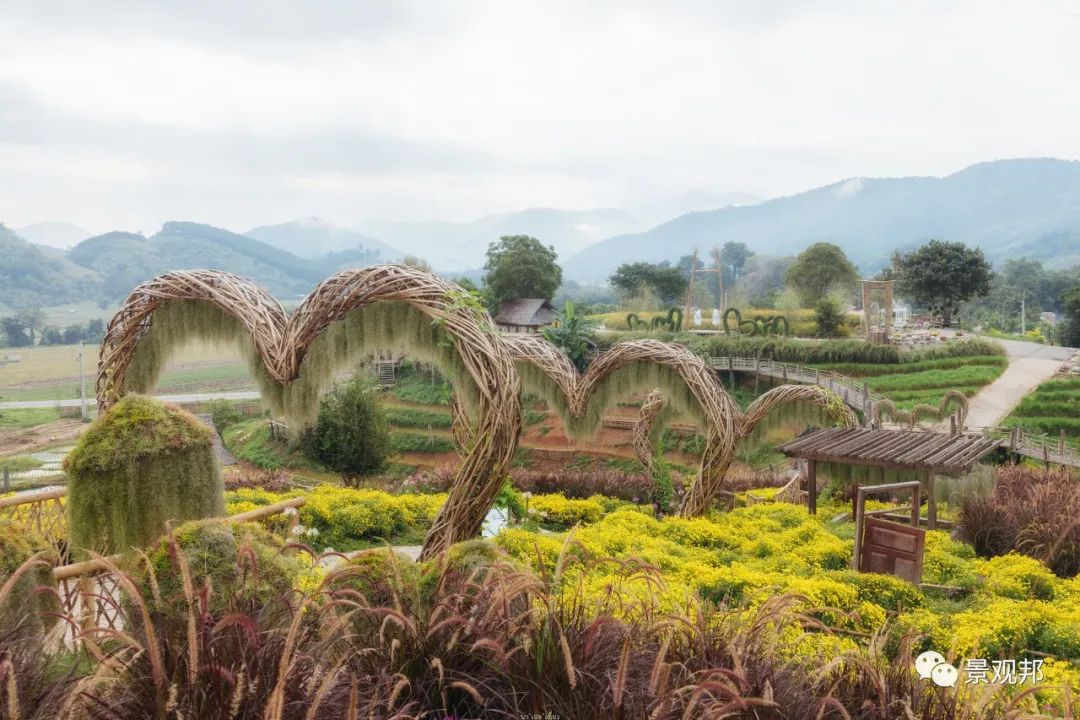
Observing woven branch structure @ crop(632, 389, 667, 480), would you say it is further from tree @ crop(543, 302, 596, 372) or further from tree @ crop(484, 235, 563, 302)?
tree @ crop(484, 235, 563, 302)

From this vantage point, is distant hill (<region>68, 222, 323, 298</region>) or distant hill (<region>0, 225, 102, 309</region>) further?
distant hill (<region>68, 222, 323, 298</region>)

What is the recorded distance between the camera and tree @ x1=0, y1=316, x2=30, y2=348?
70.0m

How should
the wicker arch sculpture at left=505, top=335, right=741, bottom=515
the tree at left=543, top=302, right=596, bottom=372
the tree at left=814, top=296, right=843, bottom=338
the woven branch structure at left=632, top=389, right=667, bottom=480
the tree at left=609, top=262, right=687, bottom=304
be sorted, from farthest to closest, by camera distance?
the tree at left=609, top=262, right=687, bottom=304
the tree at left=814, top=296, right=843, bottom=338
the tree at left=543, top=302, right=596, bottom=372
the woven branch structure at left=632, top=389, right=667, bottom=480
the wicker arch sculpture at left=505, top=335, right=741, bottom=515

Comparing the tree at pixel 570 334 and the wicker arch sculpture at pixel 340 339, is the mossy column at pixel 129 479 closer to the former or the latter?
the wicker arch sculpture at pixel 340 339

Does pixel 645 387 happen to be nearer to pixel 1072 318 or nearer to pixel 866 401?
pixel 866 401

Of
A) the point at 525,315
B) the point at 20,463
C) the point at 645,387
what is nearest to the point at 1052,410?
the point at 645,387

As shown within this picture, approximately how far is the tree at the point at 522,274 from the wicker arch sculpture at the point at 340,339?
40879 mm

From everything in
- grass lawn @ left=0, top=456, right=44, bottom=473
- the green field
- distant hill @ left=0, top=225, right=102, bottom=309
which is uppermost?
distant hill @ left=0, top=225, right=102, bottom=309

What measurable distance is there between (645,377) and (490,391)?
207 inches

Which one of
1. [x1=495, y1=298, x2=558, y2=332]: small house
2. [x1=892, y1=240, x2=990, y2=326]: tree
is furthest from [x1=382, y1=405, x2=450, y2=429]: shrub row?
[x1=892, y1=240, x2=990, y2=326]: tree

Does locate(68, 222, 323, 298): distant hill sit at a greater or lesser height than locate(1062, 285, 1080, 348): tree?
greater

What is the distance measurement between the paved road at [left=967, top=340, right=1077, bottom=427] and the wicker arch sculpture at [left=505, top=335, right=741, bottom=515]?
1750 cm

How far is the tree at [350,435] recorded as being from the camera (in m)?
17.7

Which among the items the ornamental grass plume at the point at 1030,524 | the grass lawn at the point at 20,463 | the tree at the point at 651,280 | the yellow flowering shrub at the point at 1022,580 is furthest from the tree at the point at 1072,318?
the grass lawn at the point at 20,463
